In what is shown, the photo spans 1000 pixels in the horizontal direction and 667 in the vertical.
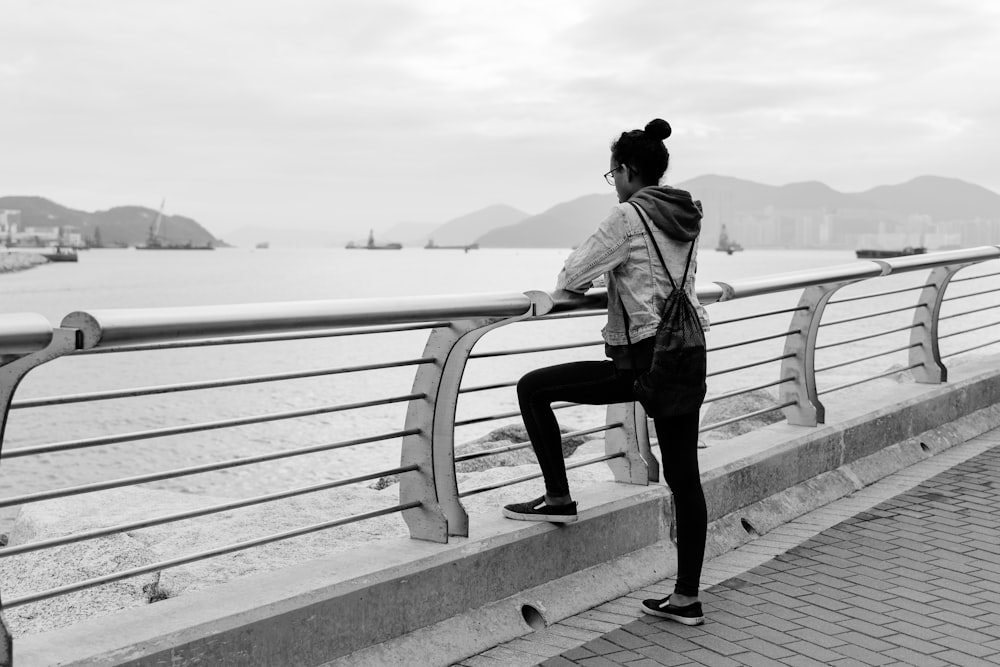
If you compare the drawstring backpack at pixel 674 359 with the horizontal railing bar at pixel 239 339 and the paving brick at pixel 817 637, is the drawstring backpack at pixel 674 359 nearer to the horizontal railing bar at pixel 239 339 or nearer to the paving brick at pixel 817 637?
the horizontal railing bar at pixel 239 339

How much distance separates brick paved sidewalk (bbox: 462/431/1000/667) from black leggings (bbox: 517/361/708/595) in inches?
11.7

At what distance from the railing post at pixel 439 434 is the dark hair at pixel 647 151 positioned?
622mm

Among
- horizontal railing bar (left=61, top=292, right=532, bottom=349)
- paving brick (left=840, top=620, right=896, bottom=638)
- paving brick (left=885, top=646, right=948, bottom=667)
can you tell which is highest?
horizontal railing bar (left=61, top=292, right=532, bottom=349)

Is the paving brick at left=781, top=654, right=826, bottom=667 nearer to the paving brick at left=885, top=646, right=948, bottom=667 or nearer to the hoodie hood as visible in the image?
the paving brick at left=885, top=646, right=948, bottom=667

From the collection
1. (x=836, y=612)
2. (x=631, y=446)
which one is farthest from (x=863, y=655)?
(x=631, y=446)

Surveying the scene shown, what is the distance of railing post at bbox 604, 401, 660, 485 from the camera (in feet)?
17.5

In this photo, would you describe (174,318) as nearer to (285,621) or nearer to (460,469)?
(285,621)

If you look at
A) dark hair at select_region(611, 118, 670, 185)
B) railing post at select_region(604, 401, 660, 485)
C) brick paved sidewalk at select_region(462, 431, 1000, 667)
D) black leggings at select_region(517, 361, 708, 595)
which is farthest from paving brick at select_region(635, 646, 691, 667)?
dark hair at select_region(611, 118, 670, 185)

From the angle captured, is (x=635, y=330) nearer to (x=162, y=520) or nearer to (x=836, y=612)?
(x=836, y=612)

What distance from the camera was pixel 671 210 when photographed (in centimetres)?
425

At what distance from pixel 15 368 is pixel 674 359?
235 cm

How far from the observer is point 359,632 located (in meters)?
3.85

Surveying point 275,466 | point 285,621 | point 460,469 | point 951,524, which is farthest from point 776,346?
point 285,621

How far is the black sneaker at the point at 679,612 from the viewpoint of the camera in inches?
175
